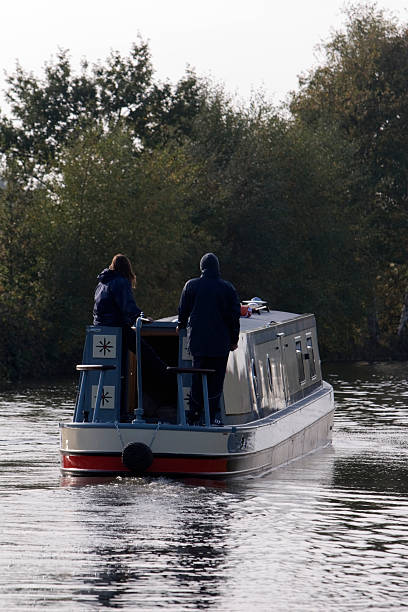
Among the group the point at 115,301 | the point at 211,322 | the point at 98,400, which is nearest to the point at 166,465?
the point at 98,400

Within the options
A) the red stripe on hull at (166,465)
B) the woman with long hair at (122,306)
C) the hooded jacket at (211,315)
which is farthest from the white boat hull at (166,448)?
the woman with long hair at (122,306)

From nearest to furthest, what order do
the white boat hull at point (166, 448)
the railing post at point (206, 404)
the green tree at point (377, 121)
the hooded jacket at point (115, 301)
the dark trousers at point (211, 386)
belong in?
the white boat hull at point (166, 448) < the railing post at point (206, 404) < the dark trousers at point (211, 386) < the hooded jacket at point (115, 301) < the green tree at point (377, 121)

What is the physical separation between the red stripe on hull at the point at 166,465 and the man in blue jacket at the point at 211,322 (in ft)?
2.09

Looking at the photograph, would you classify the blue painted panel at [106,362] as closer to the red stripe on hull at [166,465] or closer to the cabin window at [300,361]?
the red stripe on hull at [166,465]

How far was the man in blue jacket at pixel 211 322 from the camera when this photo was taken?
48.8ft

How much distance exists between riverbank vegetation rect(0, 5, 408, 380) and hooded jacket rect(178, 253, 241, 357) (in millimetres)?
21857

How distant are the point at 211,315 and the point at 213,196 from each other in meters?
33.7

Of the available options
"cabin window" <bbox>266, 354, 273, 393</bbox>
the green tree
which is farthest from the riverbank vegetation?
"cabin window" <bbox>266, 354, 273, 393</bbox>

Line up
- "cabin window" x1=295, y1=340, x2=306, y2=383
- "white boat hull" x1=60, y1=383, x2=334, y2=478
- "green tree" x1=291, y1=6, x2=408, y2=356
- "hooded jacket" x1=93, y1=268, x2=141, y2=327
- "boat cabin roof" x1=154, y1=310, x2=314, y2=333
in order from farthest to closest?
"green tree" x1=291, y1=6, x2=408, y2=356, "cabin window" x1=295, y1=340, x2=306, y2=383, "boat cabin roof" x1=154, y1=310, x2=314, y2=333, "hooded jacket" x1=93, y1=268, x2=141, y2=327, "white boat hull" x1=60, y1=383, x2=334, y2=478

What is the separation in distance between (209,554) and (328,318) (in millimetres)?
38834

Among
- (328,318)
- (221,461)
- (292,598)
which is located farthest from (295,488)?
(328,318)

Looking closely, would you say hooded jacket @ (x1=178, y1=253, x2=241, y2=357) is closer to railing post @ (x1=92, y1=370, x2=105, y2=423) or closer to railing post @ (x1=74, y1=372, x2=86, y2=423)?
railing post @ (x1=92, y1=370, x2=105, y2=423)

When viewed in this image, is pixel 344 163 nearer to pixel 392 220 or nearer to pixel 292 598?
pixel 392 220

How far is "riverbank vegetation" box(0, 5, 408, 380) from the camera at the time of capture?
41.3 meters
